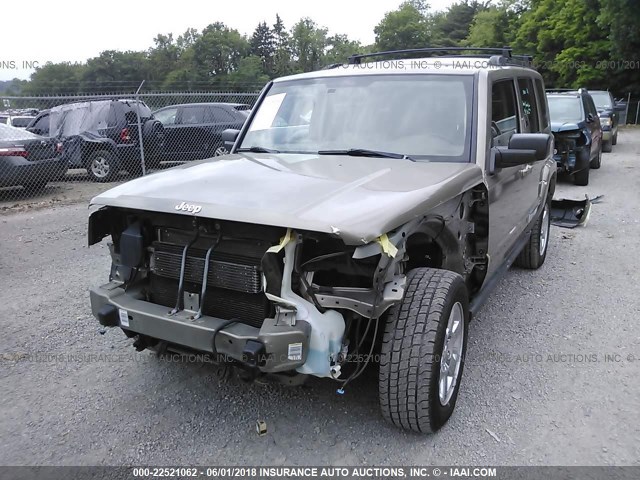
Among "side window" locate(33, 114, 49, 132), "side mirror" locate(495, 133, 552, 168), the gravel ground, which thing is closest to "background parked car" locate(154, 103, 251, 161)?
"side window" locate(33, 114, 49, 132)

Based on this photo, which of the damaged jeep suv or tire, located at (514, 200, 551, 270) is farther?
tire, located at (514, 200, 551, 270)

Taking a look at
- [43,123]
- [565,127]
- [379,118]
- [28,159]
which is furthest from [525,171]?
[43,123]

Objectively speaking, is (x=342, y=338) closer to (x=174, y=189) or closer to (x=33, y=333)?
(x=174, y=189)

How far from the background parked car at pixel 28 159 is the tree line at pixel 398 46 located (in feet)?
13.5

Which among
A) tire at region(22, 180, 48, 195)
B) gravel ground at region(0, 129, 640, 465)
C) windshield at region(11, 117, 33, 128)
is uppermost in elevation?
windshield at region(11, 117, 33, 128)

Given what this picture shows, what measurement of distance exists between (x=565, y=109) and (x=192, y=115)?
8.16 m

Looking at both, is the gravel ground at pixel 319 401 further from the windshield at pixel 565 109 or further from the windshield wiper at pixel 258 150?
the windshield at pixel 565 109

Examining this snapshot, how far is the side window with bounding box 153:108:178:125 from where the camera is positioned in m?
12.9

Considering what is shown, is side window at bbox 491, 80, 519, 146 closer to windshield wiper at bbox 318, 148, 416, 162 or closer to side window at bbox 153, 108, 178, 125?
windshield wiper at bbox 318, 148, 416, 162

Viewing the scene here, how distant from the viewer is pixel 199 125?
42.0ft

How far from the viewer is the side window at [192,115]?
12844 millimetres

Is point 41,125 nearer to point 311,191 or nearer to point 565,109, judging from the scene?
point 565,109

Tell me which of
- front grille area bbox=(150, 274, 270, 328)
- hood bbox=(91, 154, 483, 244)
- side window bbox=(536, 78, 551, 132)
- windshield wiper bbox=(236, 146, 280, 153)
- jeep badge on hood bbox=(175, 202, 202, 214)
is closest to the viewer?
hood bbox=(91, 154, 483, 244)

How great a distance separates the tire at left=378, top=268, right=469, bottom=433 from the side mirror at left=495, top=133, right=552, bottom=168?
113cm
